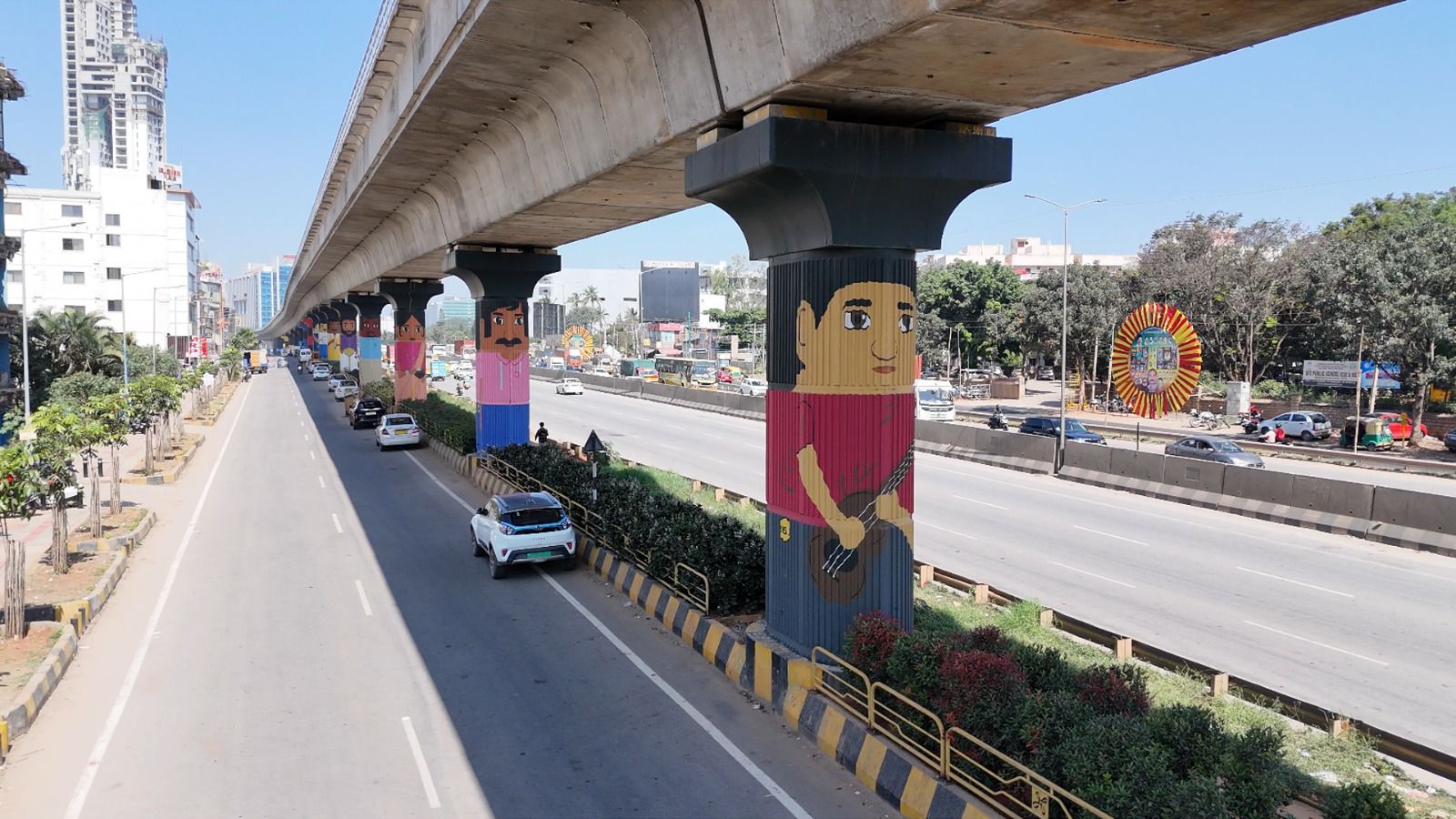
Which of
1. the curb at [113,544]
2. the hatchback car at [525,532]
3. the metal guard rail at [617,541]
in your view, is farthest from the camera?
the curb at [113,544]

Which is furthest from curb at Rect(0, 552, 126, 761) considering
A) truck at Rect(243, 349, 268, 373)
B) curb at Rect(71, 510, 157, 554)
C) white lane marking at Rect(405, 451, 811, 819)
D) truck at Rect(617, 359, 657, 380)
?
truck at Rect(243, 349, 268, 373)

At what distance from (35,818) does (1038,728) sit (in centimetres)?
972

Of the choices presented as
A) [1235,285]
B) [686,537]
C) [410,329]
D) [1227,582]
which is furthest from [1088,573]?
[1235,285]

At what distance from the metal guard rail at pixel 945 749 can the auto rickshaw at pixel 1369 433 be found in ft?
131

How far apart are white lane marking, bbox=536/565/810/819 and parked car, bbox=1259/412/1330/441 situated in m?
41.6

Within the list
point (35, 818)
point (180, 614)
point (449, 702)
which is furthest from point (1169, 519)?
point (35, 818)

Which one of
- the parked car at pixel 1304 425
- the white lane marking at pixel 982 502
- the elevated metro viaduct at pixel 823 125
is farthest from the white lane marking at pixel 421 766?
the parked car at pixel 1304 425

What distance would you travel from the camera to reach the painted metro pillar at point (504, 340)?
31.3m

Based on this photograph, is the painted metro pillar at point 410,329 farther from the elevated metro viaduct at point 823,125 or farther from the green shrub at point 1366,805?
the green shrub at point 1366,805

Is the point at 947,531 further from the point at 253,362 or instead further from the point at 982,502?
the point at 253,362

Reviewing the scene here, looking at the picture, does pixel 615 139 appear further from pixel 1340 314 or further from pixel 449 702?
pixel 1340 314

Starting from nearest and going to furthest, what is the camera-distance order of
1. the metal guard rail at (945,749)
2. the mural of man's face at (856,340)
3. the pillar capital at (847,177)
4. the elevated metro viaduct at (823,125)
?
the metal guard rail at (945,749) → the elevated metro viaduct at (823,125) → the pillar capital at (847,177) → the mural of man's face at (856,340)

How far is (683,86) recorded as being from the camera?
12641mm

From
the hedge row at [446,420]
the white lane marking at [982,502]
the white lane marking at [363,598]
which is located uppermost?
the hedge row at [446,420]
